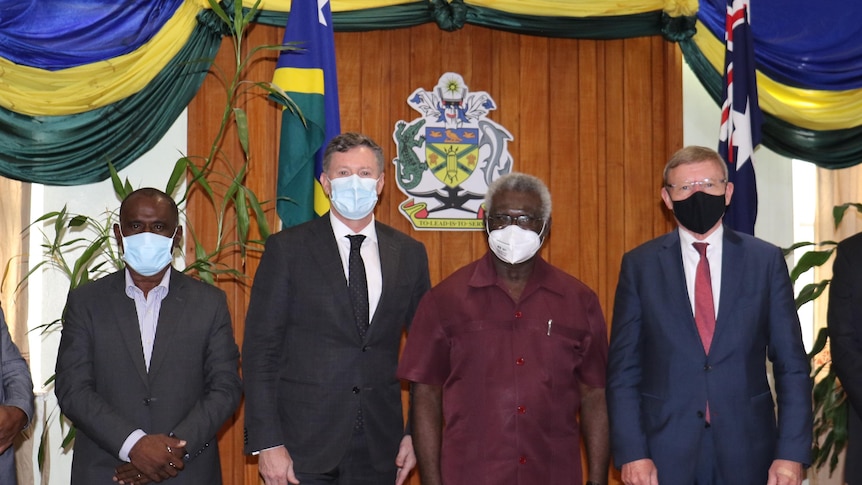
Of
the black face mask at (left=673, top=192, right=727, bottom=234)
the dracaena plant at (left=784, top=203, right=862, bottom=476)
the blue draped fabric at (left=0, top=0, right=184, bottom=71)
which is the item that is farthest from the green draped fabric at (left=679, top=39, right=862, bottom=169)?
the blue draped fabric at (left=0, top=0, right=184, bottom=71)

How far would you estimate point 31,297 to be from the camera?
13.3 ft

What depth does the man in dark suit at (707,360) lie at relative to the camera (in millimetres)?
2604

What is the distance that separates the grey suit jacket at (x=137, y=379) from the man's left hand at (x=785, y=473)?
5.40 feet

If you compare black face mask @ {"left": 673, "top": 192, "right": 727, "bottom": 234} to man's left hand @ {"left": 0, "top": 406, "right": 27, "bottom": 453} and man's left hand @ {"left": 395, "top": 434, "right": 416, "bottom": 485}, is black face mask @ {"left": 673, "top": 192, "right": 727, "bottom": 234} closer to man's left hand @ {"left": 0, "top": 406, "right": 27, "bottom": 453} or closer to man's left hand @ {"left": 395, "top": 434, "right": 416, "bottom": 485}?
man's left hand @ {"left": 395, "top": 434, "right": 416, "bottom": 485}

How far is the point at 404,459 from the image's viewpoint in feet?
9.42

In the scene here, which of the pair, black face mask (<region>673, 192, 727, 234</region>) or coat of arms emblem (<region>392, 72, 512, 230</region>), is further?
coat of arms emblem (<region>392, 72, 512, 230</region>)

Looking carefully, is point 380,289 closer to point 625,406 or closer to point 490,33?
point 625,406

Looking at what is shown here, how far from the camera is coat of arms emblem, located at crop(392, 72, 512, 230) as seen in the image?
4.41 meters

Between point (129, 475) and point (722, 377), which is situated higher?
point (722, 377)

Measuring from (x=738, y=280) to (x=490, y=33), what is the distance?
2.28 meters

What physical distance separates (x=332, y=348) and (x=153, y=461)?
2.05 ft

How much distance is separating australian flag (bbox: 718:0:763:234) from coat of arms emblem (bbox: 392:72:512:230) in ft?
3.52

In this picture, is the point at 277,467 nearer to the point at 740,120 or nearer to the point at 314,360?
the point at 314,360

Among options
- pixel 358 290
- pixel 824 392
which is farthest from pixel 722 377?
pixel 824 392
